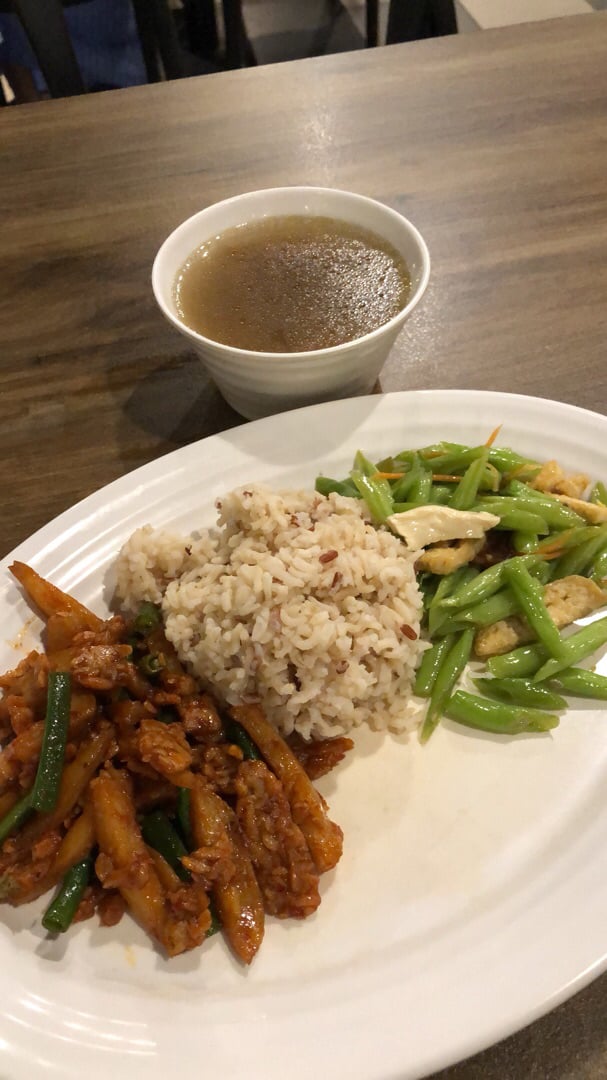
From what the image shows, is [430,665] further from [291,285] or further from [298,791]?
[291,285]

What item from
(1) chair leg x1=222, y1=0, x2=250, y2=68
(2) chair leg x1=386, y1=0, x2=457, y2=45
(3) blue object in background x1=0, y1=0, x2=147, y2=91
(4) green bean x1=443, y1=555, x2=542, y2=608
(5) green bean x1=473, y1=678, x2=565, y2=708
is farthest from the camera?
(1) chair leg x1=222, y1=0, x2=250, y2=68

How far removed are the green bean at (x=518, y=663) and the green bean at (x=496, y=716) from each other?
0.08m

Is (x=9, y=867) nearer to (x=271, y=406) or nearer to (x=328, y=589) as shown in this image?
(x=328, y=589)

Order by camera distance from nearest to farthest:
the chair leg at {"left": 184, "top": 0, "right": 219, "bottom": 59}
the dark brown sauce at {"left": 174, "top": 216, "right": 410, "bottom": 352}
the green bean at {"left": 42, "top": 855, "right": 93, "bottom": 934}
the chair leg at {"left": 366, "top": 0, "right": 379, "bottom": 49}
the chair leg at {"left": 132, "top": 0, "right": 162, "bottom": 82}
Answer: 1. the green bean at {"left": 42, "top": 855, "right": 93, "bottom": 934}
2. the dark brown sauce at {"left": 174, "top": 216, "right": 410, "bottom": 352}
3. the chair leg at {"left": 132, "top": 0, "right": 162, "bottom": 82}
4. the chair leg at {"left": 366, "top": 0, "right": 379, "bottom": 49}
5. the chair leg at {"left": 184, "top": 0, "right": 219, "bottom": 59}

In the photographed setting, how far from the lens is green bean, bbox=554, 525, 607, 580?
2.10 metres

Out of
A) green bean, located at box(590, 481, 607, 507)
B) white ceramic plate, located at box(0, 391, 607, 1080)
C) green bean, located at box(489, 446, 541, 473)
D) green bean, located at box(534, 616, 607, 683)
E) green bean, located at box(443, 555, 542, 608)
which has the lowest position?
white ceramic plate, located at box(0, 391, 607, 1080)

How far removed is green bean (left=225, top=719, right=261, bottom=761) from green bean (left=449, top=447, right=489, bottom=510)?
0.84m

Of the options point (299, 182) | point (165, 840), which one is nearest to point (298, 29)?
point (299, 182)

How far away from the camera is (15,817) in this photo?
64.7 inches

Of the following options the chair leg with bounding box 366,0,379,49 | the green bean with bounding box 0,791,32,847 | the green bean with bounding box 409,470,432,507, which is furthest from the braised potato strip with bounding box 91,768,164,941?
the chair leg with bounding box 366,0,379,49

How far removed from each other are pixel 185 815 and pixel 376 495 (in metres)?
0.95

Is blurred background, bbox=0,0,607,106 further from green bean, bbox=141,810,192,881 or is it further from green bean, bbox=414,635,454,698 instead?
green bean, bbox=141,810,192,881

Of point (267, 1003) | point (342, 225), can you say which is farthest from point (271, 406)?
point (267, 1003)

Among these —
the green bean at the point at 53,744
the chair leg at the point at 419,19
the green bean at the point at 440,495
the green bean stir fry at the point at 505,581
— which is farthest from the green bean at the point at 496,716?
the chair leg at the point at 419,19
